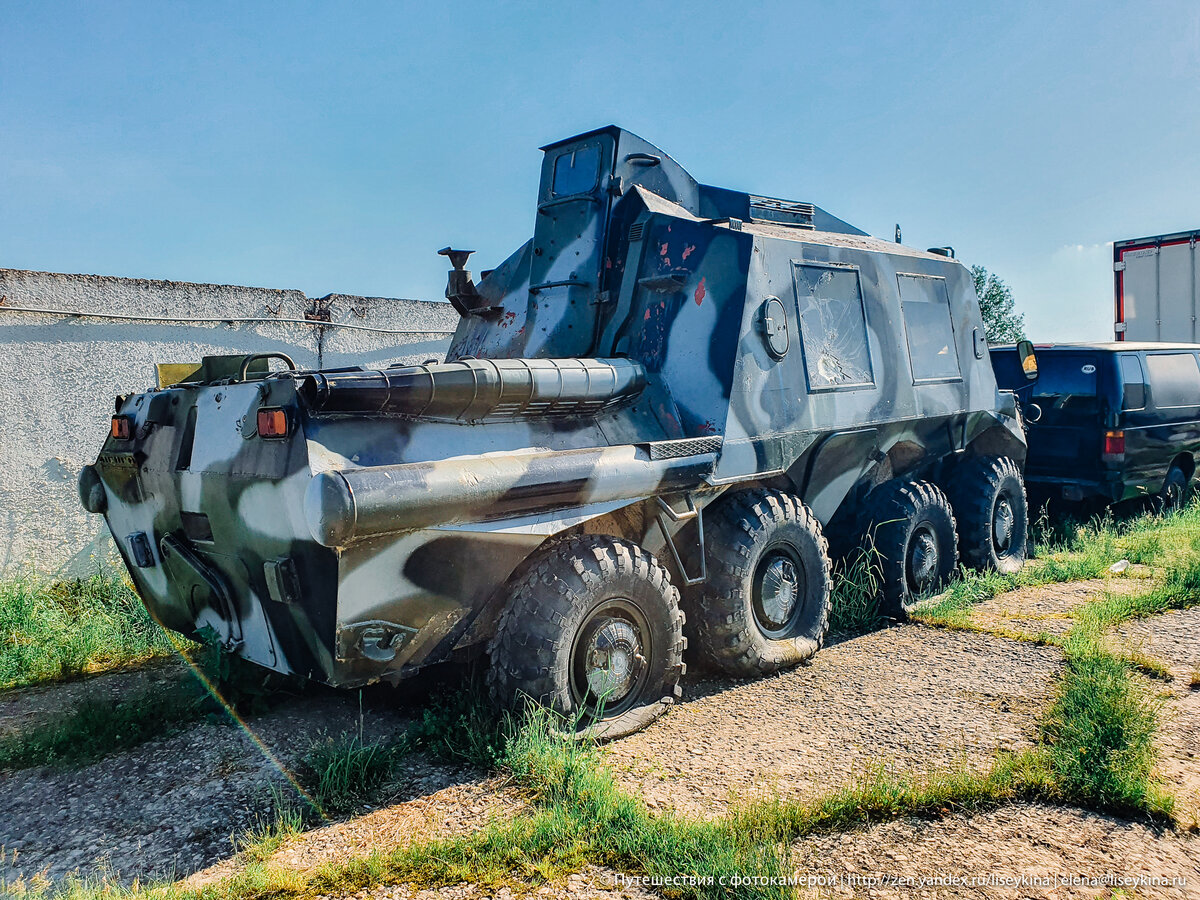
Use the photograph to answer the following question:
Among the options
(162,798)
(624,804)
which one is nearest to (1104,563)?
(624,804)

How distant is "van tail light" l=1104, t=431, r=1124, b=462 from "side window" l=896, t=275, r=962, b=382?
2385 mm

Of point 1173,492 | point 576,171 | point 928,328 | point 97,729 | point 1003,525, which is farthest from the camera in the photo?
point 1173,492

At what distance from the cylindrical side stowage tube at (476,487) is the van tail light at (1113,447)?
205 inches

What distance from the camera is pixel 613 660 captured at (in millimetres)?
3805

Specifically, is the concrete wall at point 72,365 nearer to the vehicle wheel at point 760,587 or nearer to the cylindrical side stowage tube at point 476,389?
the cylindrical side stowage tube at point 476,389

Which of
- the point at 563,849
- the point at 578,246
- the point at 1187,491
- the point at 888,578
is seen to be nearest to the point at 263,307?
the point at 578,246

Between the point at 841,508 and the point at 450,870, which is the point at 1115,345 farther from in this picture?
the point at 450,870

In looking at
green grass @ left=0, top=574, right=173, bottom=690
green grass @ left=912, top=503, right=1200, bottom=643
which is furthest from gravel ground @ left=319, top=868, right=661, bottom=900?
green grass @ left=912, top=503, right=1200, bottom=643

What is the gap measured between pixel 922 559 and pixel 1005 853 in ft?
9.98

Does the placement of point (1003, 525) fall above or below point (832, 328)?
below

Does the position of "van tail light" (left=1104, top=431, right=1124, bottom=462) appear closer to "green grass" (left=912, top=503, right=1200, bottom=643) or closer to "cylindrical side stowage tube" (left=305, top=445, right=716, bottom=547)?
"green grass" (left=912, top=503, right=1200, bottom=643)

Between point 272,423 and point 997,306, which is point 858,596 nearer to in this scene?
point 272,423

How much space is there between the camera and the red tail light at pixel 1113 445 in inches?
303

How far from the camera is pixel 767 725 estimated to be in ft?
12.8
